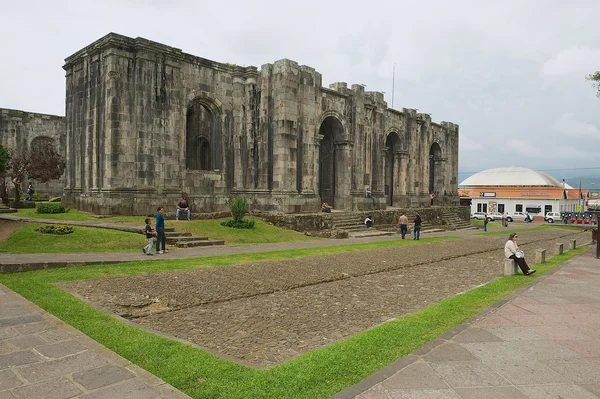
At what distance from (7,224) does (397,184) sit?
2924 centimetres

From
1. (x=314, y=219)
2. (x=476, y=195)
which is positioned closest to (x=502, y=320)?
(x=314, y=219)

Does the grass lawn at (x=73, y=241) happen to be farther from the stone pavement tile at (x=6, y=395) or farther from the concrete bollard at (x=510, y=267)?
the concrete bollard at (x=510, y=267)

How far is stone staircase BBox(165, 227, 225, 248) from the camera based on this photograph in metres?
16.5

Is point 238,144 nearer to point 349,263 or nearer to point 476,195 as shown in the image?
point 349,263

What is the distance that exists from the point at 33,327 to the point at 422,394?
5473 millimetres

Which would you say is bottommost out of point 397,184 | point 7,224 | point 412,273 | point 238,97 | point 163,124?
point 412,273

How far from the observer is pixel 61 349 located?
206 inches

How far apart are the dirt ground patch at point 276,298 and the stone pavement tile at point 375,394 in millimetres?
1590

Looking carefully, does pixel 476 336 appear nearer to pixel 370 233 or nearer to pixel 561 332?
pixel 561 332

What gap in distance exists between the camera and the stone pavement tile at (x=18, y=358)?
4.84 m

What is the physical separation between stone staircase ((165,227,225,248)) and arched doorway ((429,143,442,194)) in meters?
32.0

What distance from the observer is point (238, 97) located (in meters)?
25.8

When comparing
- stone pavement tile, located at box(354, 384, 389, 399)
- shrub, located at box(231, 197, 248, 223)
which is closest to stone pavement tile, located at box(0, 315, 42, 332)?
stone pavement tile, located at box(354, 384, 389, 399)

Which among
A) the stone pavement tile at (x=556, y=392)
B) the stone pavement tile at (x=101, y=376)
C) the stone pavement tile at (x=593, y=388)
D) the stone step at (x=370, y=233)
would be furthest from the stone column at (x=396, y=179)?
the stone pavement tile at (x=101, y=376)
